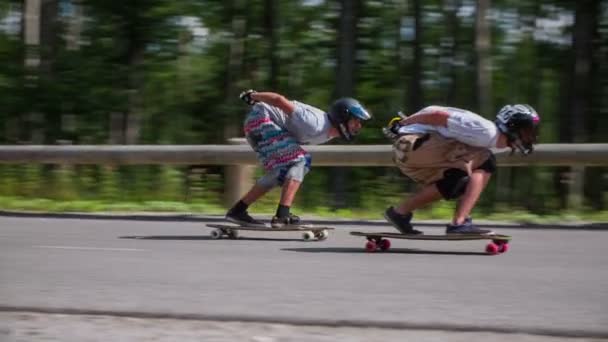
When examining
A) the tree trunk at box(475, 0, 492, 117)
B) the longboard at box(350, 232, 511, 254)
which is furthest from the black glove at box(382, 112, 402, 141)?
the tree trunk at box(475, 0, 492, 117)

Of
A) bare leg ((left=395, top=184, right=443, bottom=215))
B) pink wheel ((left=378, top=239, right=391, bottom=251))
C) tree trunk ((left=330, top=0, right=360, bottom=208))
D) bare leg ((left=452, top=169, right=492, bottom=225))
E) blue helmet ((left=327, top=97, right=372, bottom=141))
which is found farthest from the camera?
tree trunk ((left=330, top=0, right=360, bottom=208))

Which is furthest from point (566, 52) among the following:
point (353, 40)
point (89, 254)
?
point (89, 254)

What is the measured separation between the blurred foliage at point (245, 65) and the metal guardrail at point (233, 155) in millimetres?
5456

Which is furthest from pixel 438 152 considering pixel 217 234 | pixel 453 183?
pixel 217 234

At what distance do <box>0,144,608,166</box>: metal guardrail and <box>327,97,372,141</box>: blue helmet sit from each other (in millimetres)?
2863

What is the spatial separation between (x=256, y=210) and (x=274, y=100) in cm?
402

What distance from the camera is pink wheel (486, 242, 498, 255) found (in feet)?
29.4

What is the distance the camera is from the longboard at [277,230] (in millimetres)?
10062

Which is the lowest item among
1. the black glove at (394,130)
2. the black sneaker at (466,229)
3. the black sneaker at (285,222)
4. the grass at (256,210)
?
the grass at (256,210)

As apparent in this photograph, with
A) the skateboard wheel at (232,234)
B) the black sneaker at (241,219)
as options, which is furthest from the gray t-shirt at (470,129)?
the skateboard wheel at (232,234)

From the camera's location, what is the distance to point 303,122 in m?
10.0

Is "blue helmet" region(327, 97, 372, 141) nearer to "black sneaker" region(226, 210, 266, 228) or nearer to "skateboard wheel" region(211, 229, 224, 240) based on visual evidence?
"black sneaker" region(226, 210, 266, 228)

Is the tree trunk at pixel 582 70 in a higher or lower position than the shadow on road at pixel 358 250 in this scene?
higher

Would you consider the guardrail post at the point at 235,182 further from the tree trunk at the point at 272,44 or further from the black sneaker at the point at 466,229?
the tree trunk at the point at 272,44
